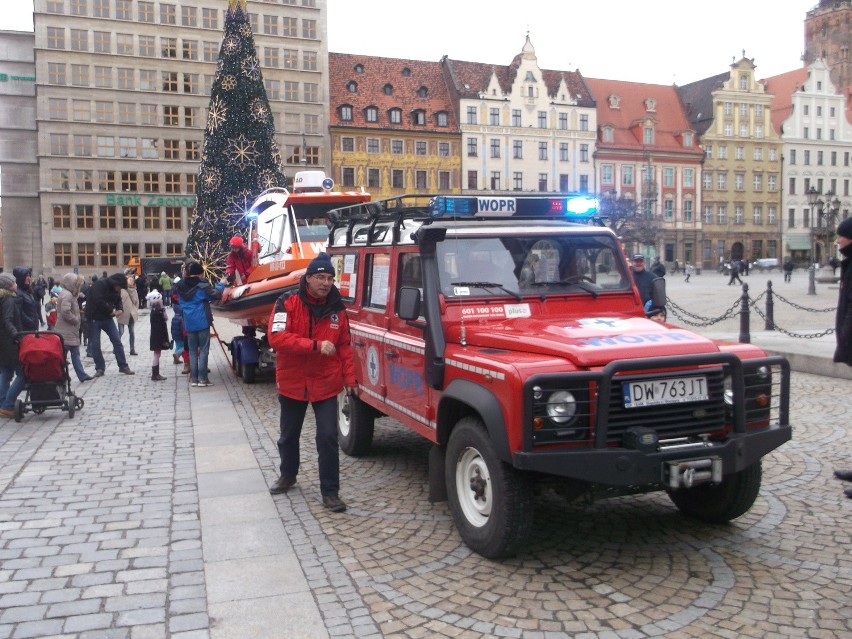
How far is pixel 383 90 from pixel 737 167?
124 ft

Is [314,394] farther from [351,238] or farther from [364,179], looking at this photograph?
[364,179]

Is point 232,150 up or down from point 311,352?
up

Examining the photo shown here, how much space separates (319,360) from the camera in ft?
20.8

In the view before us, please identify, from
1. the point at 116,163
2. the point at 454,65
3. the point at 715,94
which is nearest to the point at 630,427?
the point at 116,163

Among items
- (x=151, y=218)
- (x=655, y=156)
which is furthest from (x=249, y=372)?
(x=655, y=156)

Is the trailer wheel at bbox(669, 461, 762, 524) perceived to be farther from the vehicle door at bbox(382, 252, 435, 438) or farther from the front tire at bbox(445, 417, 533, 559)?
the vehicle door at bbox(382, 252, 435, 438)

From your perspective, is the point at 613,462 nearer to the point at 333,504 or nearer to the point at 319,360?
the point at 333,504

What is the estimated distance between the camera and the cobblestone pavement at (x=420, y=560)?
168 inches

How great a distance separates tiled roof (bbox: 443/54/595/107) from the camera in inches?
2901

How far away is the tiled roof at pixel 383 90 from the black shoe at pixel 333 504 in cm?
6607

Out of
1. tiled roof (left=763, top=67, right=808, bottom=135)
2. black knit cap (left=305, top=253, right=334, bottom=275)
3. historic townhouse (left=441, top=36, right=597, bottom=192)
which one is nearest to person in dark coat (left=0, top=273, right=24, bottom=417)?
black knit cap (left=305, top=253, right=334, bottom=275)

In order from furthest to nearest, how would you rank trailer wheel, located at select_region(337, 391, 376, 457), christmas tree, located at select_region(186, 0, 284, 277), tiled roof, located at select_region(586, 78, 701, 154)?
tiled roof, located at select_region(586, 78, 701, 154), christmas tree, located at select_region(186, 0, 284, 277), trailer wheel, located at select_region(337, 391, 376, 457)

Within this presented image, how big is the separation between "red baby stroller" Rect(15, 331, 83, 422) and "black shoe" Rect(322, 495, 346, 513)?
546 cm

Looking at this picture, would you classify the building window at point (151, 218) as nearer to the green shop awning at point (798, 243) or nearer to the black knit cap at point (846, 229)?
the green shop awning at point (798, 243)
